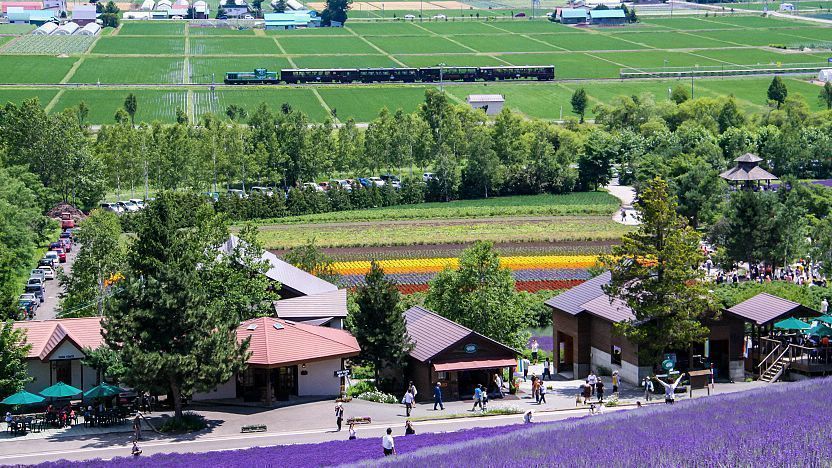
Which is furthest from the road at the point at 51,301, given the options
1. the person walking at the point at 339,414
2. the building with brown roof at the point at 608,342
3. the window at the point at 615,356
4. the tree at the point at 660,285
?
the tree at the point at 660,285

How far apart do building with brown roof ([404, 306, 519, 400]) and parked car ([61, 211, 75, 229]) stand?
53.0 m

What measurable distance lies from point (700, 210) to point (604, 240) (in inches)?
304

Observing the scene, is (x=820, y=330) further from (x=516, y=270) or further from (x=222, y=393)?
(x=516, y=270)

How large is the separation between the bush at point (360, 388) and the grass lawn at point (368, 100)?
106 m

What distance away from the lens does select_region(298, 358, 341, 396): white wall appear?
51.2m

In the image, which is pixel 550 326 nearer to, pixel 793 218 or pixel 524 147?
pixel 793 218

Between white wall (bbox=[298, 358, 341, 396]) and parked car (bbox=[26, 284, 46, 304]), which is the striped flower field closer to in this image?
parked car (bbox=[26, 284, 46, 304])

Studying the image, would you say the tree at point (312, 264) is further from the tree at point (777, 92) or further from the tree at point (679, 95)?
the tree at point (777, 92)

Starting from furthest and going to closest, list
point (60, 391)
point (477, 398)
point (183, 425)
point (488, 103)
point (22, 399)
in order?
point (488, 103) → point (60, 391) → point (477, 398) → point (22, 399) → point (183, 425)

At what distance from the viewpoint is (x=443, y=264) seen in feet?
276

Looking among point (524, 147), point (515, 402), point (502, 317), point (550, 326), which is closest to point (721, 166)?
point (524, 147)

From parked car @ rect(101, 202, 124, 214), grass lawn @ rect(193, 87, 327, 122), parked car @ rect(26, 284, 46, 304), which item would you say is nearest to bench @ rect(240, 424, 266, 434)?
parked car @ rect(26, 284, 46, 304)

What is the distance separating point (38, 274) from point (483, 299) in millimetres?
32787

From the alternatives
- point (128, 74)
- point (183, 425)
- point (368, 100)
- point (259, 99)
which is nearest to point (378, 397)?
point (183, 425)
